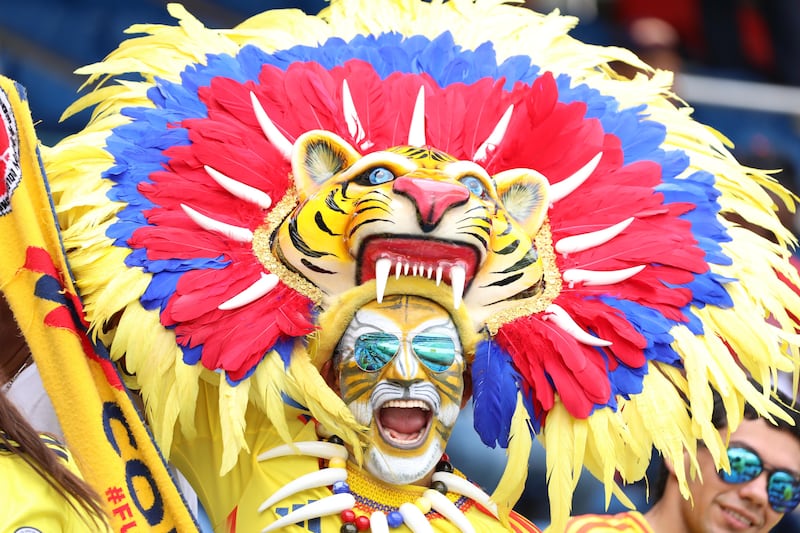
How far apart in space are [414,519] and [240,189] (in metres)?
0.65

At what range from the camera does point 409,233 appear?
7.21 feet

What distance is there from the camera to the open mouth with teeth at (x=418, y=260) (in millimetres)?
2207

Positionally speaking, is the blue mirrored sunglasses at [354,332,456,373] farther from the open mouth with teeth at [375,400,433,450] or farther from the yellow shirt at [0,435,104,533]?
the yellow shirt at [0,435,104,533]

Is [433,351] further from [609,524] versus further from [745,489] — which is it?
[745,489]

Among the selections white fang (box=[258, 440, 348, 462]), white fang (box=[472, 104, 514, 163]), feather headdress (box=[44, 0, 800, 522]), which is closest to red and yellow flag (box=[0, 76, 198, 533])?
feather headdress (box=[44, 0, 800, 522])

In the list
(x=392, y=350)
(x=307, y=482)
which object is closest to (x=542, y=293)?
(x=392, y=350)

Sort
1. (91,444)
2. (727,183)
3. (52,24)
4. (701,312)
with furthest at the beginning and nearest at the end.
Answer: (52,24) → (727,183) → (701,312) → (91,444)

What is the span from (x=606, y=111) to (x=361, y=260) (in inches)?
24.2

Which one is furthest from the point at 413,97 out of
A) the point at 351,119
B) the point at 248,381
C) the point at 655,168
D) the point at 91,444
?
the point at 91,444

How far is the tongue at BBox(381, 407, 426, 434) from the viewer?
2.27m

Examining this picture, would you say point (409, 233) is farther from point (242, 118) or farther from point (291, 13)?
point (291, 13)

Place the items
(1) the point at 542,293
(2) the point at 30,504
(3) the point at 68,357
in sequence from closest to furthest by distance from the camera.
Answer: (2) the point at 30,504
(3) the point at 68,357
(1) the point at 542,293

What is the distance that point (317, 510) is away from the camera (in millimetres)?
2223

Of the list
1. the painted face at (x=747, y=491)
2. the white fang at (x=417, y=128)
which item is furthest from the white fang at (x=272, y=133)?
the painted face at (x=747, y=491)
